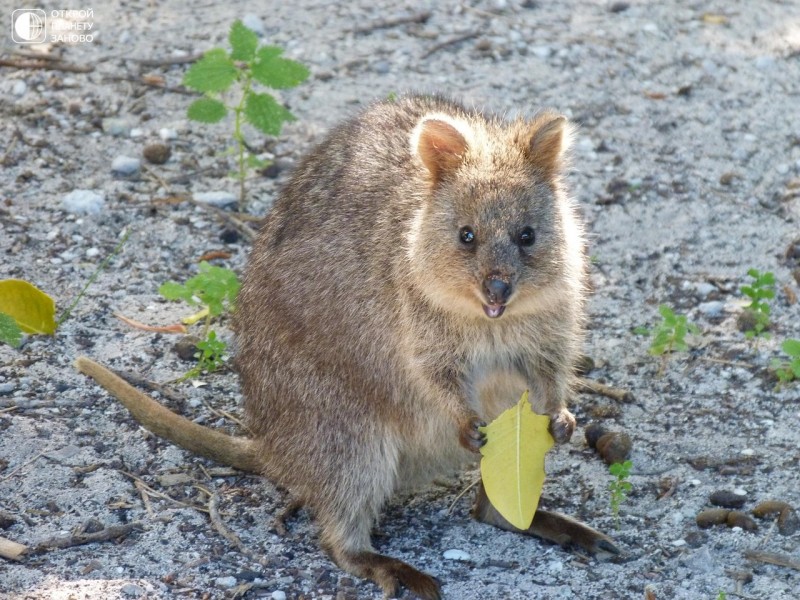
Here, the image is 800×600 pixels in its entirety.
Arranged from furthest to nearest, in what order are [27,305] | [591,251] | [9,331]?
1. [591,251]
2. [27,305]
3. [9,331]

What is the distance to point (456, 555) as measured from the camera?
4.41m

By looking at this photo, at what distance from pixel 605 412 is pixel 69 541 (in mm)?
2173

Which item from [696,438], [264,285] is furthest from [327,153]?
[696,438]

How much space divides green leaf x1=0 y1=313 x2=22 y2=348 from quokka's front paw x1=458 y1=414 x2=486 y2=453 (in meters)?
1.74

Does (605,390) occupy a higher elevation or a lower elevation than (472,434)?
lower

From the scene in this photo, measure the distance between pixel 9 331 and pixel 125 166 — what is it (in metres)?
1.99

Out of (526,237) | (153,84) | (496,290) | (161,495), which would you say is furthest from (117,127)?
(496,290)

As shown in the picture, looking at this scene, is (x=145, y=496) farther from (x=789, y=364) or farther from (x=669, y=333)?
(x=789, y=364)

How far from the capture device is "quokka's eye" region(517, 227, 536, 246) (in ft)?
13.4

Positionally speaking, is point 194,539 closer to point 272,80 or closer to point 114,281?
point 114,281

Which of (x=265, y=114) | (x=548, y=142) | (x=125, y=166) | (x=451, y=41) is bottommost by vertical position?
(x=125, y=166)

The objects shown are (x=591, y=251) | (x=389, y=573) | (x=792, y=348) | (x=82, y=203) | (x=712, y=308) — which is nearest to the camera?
(x=389, y=573)

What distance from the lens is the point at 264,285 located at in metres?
4.73

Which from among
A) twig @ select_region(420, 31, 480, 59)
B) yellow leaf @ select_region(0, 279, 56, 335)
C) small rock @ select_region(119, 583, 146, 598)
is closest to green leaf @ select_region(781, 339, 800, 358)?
small rock @ select_region(119, 583, 146, 598)
